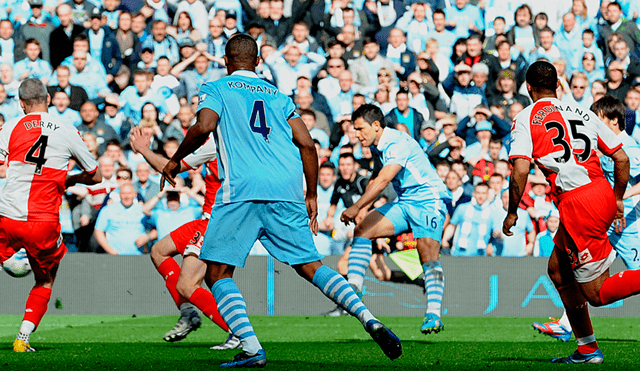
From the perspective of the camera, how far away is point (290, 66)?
51.0 ft

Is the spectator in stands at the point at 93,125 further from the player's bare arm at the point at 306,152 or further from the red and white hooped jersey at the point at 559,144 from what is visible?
the red and white hooped jersey at the point at 559,144

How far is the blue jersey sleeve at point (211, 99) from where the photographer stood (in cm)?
586

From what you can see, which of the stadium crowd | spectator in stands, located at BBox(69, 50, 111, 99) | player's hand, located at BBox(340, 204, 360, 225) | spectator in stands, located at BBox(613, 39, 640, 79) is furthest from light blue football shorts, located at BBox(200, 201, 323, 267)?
spectator in stands, located at BBox(613, 39, 640, 79)

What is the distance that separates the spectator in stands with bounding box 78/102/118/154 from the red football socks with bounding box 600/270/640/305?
9914 mm

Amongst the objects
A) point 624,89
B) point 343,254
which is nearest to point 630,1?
point 624,89

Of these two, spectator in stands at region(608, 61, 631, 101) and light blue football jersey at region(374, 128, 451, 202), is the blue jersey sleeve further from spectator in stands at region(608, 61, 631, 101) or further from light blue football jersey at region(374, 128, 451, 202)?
spectator in stands at region(608, 61, 631, 101)

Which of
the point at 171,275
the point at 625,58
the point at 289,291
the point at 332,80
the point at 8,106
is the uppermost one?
the point at 625,58

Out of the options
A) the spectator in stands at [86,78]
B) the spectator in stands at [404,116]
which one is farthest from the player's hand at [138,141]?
the spectator in stands at [86,78]

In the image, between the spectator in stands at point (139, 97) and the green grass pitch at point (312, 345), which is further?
the spectator in stands at point (139, 97)

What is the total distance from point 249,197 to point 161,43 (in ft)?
35.1

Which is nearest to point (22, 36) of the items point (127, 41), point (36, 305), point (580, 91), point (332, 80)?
point (127, 41)

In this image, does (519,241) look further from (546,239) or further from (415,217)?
(415,217)

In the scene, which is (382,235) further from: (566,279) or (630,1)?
(630,1)

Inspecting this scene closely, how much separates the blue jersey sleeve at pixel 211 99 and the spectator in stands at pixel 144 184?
7907mm
